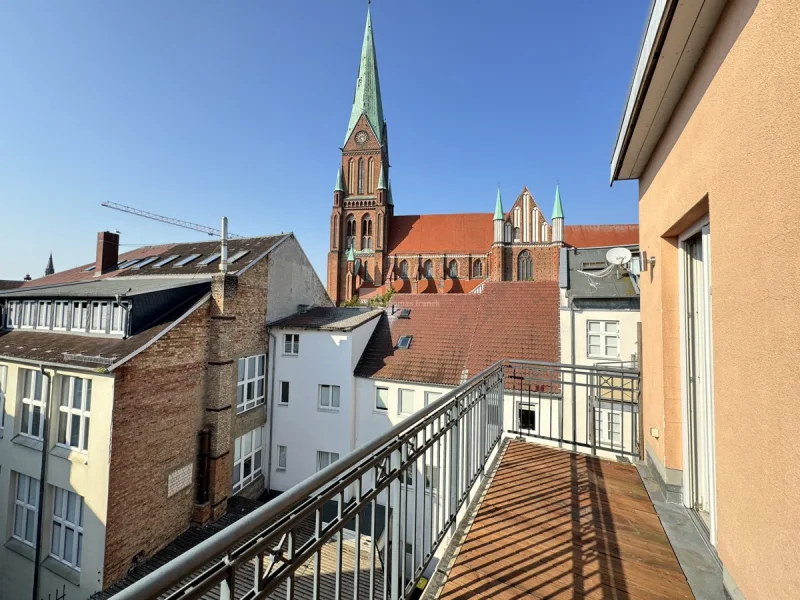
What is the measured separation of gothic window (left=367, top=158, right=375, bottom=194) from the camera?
46.1 metres

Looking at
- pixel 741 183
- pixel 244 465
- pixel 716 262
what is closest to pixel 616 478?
pixel 716 262

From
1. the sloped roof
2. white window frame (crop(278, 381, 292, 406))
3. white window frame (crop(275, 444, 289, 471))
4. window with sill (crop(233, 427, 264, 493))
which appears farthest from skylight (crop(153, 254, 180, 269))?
white window frame (crop(275, 444, 289, 471))

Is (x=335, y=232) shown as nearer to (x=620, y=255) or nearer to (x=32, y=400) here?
(x=32, y=400)

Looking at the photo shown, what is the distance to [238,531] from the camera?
44.3 inches

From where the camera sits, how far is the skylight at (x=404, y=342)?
1717 centimetres

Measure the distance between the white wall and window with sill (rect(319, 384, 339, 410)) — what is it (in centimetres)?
764

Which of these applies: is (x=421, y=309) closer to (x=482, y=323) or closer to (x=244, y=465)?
(x=482, y=323)

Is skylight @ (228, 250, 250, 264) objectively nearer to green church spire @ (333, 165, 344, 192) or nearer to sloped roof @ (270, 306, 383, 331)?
sloped roof @ (270, 306, 383, 331)

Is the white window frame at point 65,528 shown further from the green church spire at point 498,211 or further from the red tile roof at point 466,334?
the green church spire at point 498,211

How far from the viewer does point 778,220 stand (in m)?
1.69

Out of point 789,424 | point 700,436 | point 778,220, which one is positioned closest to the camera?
point 789,424

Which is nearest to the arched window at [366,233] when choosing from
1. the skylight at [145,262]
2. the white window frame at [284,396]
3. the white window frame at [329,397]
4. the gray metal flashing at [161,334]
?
the skylight at [145,262]

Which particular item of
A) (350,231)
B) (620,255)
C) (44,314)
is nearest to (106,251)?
(44,314)

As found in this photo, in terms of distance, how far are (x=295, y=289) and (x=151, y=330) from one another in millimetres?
7271
